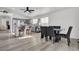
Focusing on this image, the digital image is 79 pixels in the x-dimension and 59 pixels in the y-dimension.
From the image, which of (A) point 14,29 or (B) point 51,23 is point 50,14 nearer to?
(B) point 51,23

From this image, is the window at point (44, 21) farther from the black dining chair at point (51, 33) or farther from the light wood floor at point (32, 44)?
the light wood floor at point (32, 44)

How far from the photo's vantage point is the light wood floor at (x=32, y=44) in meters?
2.78

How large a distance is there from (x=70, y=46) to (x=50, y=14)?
1.10 m

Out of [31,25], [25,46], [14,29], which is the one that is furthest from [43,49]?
[14,29]

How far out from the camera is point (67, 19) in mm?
2807

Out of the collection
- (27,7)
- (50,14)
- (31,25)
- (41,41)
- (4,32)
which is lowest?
(41,41)

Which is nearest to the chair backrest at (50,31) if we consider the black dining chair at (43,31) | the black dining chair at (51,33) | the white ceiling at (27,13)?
the black dining chair at (51,33)

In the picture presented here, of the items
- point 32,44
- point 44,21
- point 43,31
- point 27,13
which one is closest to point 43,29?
point 43,31

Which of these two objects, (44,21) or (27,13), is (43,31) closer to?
(44,21)

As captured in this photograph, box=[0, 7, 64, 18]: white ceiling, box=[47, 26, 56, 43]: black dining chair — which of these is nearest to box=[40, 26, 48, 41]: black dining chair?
box=[47, 26, 56, 43]: black dining chair

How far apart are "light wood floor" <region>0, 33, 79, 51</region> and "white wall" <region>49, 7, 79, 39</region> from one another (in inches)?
13.4

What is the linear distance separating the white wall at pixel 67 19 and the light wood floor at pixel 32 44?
1.12 feet

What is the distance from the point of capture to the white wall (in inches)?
107

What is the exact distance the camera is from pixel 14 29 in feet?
9.13
